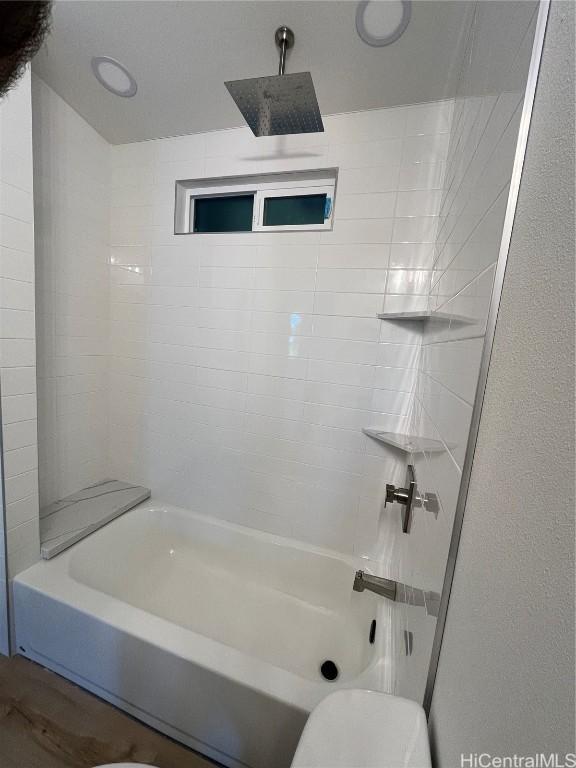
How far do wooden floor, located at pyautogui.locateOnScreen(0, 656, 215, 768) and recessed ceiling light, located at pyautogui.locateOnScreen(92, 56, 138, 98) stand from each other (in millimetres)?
2405

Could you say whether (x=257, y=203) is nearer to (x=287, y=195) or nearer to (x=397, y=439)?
(x=287, y=195)

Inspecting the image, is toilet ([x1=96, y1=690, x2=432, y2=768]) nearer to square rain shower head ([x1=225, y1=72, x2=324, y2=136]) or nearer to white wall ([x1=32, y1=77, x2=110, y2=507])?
square rain shower head ([x1=225, y1=72, x2=324, y2=136])

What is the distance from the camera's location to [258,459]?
4.96ft

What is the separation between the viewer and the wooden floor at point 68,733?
0.90 meters

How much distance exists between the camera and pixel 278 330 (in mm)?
1424

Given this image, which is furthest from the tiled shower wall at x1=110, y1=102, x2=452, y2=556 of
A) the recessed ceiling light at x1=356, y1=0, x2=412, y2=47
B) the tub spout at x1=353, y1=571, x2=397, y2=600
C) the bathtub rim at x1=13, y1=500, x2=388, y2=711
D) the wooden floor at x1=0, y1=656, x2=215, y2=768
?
the wooden floor at x1=0, y1=656, x2=215, y2=768

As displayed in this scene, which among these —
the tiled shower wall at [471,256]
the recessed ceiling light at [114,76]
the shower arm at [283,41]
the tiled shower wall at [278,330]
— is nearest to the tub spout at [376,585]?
the tiled shower wall at [471,256]

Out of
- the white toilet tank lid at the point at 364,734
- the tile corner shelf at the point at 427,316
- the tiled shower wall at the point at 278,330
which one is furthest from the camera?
the tiled shower wall at the point at 278,330

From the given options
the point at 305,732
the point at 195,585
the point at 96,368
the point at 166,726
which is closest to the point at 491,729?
the point at 305,732

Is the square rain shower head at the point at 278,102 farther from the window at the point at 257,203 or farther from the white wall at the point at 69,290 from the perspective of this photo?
the white wall at the point at 69,290

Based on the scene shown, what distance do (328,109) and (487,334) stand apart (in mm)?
1379

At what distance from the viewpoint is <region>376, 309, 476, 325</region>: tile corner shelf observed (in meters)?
0.55

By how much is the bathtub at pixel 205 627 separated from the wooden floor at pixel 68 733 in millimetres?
32

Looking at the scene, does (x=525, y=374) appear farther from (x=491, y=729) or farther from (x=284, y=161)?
(x=284, y=161)
